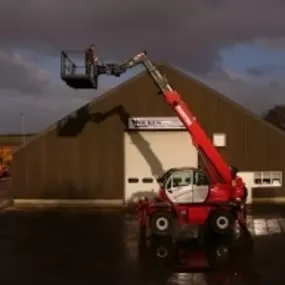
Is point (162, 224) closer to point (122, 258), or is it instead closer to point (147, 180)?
point (122, 258)

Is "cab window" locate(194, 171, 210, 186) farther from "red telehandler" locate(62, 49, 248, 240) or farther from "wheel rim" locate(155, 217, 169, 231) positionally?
"wheel rim" locate(155, 217, 169, 231)

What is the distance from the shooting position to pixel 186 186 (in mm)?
19078

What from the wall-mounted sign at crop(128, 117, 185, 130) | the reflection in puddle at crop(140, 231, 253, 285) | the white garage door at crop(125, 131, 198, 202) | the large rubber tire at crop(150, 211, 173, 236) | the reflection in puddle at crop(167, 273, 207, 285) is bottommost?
the reflection in puddle at crop(167, 273, 207, 285)

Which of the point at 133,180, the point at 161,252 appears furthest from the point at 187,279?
the point at 133,180

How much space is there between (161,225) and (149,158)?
436 inches

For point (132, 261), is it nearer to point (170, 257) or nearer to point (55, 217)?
point (170, 257)

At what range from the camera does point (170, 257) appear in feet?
Answer: 50.5

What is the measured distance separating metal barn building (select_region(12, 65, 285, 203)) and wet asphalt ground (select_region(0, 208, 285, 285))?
22.2ft

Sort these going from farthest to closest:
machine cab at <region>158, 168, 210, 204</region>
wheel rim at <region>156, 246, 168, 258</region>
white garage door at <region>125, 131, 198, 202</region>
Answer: white garage door at <region>125, 131, 198, 202</region> < machine cab at <region>158, 168, 210, 204</region> < wheel rim at <region>156, 246, 168, 258</region>

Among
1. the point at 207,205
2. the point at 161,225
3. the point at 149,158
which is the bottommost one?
the point at 161,225

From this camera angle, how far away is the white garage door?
29297 mm

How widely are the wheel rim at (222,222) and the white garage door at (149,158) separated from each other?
34.8ft

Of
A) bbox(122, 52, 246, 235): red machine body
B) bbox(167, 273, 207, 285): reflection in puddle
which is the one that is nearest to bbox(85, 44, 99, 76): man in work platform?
bbox(122, 52, 246, 235): red machine body

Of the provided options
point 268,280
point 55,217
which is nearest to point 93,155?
point 55,217
